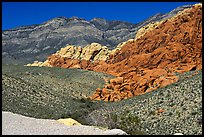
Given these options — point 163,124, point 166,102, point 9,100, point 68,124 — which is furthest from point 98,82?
point 68,124

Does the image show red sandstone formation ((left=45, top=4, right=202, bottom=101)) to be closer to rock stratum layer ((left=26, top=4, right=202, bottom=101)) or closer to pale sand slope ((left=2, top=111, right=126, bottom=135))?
rock stratum layer ((left=26, top=4, right=202, bottom=101))

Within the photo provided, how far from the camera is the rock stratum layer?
50906 millimetres

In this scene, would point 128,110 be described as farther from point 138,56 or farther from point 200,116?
point 138,56

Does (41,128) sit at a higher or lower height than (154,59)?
lower

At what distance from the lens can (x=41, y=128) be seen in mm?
16500

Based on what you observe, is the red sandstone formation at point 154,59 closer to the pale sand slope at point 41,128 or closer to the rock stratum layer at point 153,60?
the rock stratum layer at point 153,60

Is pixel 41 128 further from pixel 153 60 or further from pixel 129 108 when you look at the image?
pixel 153 60

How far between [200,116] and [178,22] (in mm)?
45886

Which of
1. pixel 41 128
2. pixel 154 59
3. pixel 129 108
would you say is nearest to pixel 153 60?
pixel 154 59

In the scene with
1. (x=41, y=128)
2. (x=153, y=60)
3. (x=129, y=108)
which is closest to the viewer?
(x=41, y=128)

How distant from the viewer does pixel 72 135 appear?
1491 centimetres

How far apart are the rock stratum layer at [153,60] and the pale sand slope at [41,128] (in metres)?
30.7

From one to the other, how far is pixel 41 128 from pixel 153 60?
49078mm

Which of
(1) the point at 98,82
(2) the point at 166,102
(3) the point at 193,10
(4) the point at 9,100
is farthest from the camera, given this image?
(3) the point at 193,10
